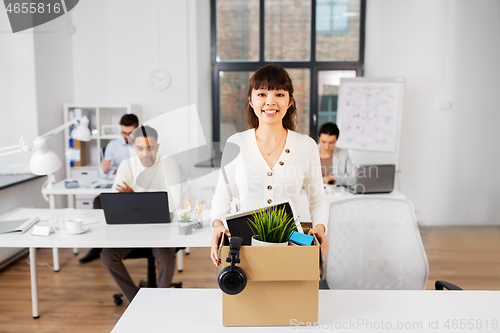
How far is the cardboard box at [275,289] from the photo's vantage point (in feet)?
3.47

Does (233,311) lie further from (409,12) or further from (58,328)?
(409,12)

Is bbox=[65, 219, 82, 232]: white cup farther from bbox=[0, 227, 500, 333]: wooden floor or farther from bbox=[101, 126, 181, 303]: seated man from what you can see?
bbox=[0, 227, 500, 333]: wooden floor

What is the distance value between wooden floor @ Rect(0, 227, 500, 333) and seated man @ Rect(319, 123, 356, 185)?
108cm

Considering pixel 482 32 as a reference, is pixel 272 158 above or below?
below

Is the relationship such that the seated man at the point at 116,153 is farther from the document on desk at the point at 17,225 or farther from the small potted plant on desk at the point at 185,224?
the small potted plant on desk at the point at 185,224

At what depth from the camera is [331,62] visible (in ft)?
16.9

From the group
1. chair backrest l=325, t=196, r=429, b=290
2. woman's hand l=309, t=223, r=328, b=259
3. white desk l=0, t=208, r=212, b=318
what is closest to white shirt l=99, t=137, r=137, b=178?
white desk l=0, t=208, r=212, b=318

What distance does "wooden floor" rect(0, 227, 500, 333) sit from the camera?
248 centimetres

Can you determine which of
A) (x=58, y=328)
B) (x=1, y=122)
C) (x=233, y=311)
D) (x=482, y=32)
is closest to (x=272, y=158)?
(x=233, y=311)

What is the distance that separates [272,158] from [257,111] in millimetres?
207

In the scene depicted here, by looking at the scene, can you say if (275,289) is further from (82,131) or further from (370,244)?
(82,131)

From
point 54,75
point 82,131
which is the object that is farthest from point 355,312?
point 54,75

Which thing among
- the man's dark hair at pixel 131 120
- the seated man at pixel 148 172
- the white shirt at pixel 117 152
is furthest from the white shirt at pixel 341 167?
the white shirt at pixel 117 152

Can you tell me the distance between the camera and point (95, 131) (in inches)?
186
